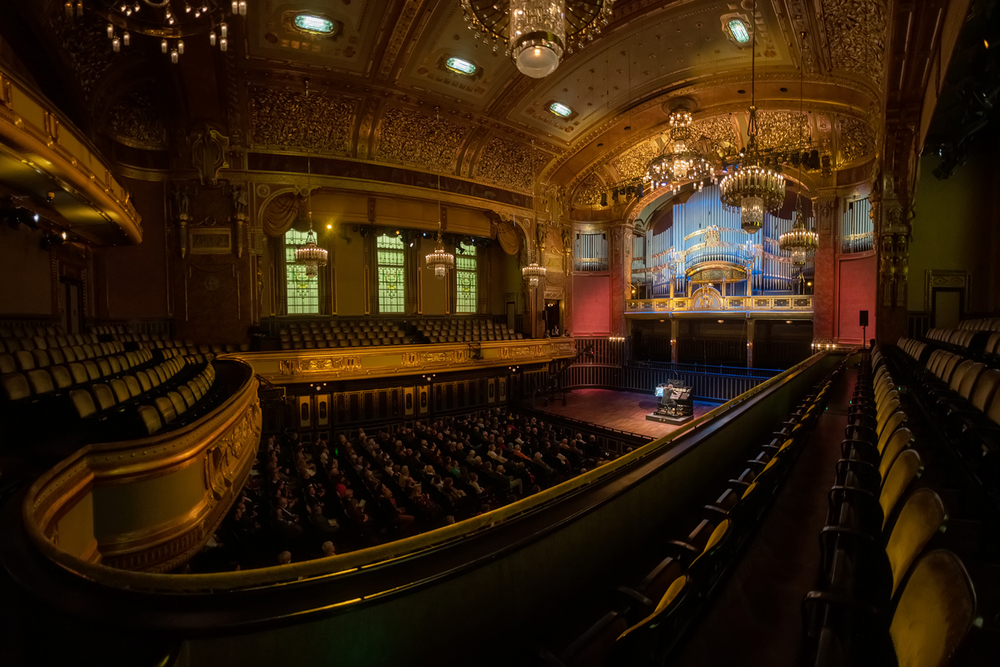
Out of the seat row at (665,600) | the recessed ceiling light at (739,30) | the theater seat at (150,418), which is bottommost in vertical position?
the seat row at (665,600)

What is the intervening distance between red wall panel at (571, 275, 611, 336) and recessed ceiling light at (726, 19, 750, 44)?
8.41 metres

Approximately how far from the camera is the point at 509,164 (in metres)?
13.5

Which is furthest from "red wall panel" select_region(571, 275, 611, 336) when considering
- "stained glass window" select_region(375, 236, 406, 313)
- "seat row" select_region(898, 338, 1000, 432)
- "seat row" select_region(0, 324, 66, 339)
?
"seat row" select_region(0, 324, 66, 339)

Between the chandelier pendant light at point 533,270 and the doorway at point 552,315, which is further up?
the chandelier pendant light at point 533,270

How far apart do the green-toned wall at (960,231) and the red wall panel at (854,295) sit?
3657 millimetres

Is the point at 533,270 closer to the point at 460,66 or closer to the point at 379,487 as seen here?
the point at 460,66

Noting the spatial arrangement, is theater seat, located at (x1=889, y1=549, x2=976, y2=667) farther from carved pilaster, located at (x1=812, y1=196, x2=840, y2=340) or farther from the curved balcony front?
carved pilaster, located at (x1=812, y1=196, x2=840, y2=340)

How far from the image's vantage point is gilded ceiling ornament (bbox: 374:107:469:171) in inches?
436

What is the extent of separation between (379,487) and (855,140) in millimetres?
13827

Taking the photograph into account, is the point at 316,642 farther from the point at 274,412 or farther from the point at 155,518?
the point at 274,412

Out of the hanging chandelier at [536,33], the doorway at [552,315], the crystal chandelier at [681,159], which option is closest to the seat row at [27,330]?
the hanging chandelier at [536,33]

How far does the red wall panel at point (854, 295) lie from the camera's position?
11031 mm

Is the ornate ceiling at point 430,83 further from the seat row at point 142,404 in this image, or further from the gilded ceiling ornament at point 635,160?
the seat row at point 142,404

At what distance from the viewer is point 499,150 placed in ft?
42.7
